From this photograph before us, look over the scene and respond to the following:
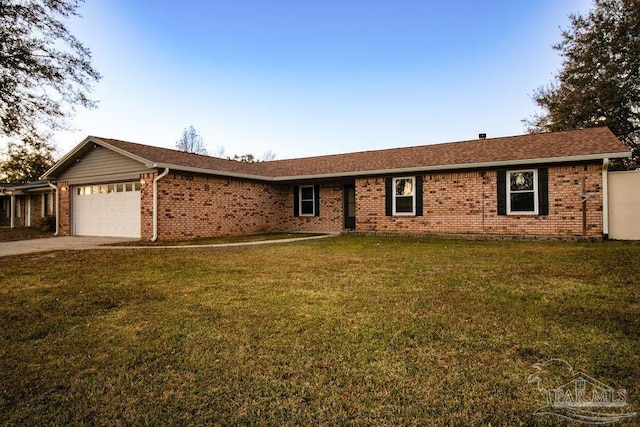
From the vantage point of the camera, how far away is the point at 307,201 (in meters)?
16.8

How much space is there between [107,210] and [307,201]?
28.3ft

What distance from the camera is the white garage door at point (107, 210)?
43.0ft

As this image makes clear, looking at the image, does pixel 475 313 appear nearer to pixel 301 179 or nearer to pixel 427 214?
pixel 427 214

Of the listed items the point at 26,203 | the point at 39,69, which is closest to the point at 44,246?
the point at 39,69

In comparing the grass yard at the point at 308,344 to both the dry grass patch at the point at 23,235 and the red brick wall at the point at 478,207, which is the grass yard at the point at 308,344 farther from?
the dry grass patch at the point at 23,235

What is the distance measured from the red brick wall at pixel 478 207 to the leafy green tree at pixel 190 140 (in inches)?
1161

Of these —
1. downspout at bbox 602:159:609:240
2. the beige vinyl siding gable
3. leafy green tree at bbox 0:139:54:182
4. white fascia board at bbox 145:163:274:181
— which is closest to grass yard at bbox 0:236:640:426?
downspout at bbox 602:159:609:240

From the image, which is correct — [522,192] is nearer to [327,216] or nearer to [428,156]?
[428,156]

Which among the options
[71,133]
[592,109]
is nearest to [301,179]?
[71,133]

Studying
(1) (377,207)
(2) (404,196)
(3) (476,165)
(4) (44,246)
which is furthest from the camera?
(1) (377,207)

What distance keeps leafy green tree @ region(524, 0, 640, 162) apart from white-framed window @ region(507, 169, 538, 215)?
13.1 meters

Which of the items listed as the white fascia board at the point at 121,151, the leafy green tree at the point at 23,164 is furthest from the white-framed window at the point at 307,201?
the leafy green tree at the point at 23,164

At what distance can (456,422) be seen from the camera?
1.87m

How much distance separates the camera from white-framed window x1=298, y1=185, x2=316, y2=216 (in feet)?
54.7
